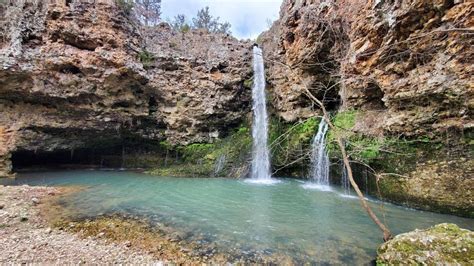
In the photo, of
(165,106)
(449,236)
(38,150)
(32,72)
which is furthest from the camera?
(165,106)

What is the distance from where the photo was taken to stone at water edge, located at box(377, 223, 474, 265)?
2722 mm

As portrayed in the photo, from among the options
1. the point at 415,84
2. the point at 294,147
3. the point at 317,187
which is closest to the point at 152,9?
the point at 294,147

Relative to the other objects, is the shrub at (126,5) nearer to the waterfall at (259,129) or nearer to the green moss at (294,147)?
the waterfall at (259,129)

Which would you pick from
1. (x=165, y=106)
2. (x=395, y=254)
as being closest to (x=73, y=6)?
(x=165, y=106)

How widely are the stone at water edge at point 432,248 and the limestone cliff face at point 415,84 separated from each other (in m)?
2.37

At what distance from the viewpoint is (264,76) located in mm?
12984

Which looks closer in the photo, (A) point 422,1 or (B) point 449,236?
(B) point 449,236

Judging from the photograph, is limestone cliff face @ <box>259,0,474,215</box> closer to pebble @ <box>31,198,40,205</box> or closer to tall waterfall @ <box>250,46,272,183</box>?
tall waterfall @ <box>250,46,272,183</box>

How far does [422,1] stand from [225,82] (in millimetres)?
8660

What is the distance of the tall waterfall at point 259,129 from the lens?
11.2 meters

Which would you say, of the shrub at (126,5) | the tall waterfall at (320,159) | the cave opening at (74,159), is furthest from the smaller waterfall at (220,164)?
the shrub at (126,5)

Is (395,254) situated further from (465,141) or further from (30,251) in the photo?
(30,251)

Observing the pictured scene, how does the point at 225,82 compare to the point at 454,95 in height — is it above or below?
above

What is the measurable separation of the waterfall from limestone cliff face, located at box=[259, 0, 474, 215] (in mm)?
4189
